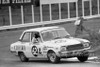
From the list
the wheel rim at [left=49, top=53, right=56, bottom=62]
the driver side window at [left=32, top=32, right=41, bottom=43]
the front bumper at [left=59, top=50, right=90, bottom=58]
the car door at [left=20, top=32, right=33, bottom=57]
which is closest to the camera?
the front bumper at [left=59, top=50, right=90, bottom=58]

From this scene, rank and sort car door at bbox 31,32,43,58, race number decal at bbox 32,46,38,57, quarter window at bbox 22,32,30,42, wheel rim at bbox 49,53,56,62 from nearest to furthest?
wheel rim at bbox 49,53,56,62
car door at bbox 31,32,43,58
race number decal at bbox 32,46,38,57
quarter window at bbox 22,32,30,42

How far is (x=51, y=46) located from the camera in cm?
1631

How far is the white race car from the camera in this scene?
16.0 metres

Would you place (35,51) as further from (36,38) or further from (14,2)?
(14,2)

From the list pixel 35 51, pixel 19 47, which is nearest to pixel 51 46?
pixel 35 51

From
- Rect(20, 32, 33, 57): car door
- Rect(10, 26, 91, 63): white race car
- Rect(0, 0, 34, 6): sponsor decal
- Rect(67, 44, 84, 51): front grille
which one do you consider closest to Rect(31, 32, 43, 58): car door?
Rect(10, 26, 91, 63): white race car

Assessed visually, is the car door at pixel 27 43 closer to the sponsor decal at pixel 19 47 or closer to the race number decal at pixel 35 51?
the sponsor decal at pixel 19 47

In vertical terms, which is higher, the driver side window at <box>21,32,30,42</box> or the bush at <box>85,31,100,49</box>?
the driver side window at <box>21,32,30,42</box>

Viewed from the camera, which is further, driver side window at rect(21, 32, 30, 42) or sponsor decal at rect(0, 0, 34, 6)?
sponsor decal at rect(0, 0, 34, 6)

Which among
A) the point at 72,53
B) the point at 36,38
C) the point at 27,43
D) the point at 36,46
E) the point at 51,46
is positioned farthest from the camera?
the point at 27,43

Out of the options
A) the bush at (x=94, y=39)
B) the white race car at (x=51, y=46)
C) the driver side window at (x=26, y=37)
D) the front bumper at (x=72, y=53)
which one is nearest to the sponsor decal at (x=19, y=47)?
the white race car at (x=51, y=46)

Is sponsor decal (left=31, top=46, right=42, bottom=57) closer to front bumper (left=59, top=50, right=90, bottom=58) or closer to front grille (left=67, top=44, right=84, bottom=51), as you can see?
front bumper (left=59, top=50, right=90, bottom=58)

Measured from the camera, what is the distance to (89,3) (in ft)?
148

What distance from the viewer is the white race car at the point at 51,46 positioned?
631 inches
